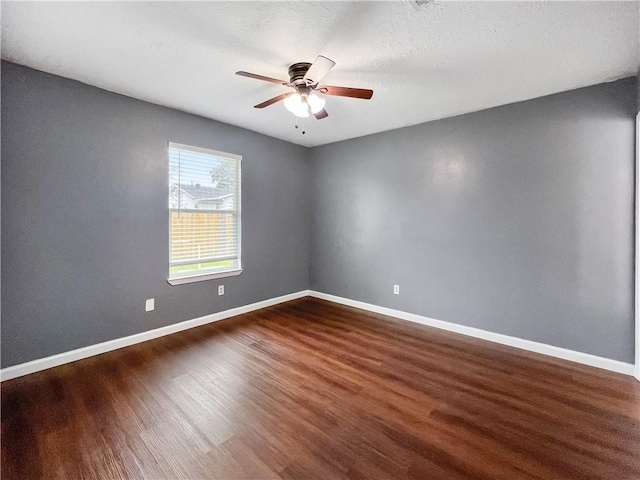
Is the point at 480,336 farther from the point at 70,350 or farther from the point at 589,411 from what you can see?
the point at 70,350

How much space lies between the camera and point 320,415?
6.03ft

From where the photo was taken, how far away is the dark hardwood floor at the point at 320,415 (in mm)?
1459

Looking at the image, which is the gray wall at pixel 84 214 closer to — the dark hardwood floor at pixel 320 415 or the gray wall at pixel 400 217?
the gray wall at pixel 400 217

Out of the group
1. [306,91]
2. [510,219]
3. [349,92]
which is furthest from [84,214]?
[510,219]

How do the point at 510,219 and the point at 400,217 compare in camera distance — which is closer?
the point at 510,219

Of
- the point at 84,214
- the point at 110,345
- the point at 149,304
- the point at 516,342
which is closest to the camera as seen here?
the point at 84,214

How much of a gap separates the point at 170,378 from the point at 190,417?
0.59m

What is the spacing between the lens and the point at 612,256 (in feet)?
8.02

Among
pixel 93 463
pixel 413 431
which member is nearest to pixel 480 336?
pixel 413 431

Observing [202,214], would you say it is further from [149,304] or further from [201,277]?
[149,304]

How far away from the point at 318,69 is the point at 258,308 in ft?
10.7

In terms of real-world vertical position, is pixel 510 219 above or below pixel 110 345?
above

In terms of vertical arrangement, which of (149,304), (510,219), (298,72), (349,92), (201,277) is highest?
(298,72)

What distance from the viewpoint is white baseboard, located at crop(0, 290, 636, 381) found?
7.72 ft
